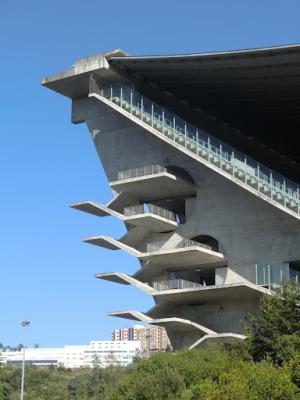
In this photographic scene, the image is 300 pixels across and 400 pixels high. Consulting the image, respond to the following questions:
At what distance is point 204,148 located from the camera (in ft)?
122

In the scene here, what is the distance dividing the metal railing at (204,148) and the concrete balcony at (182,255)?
14.6ft

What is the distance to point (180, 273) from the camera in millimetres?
41094

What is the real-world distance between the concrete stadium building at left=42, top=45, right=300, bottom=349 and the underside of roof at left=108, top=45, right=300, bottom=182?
10 cm

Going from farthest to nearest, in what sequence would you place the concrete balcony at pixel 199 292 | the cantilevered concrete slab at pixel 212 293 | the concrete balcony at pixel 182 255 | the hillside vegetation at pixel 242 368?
the concrete balcony at pixel 182 255 → the concrete balcony at pixel 199 292 → the cantilevered concrete slab at pixel 212 293 → the hillside vegetation at pixel 242 368

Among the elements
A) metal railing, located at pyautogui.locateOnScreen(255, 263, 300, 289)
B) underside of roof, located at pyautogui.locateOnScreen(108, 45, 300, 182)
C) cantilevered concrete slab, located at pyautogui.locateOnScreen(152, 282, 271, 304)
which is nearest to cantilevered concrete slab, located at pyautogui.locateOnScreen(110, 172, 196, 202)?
underside of roof, located at pyautogui.locateOnScreen(108, 45, 300, 182)

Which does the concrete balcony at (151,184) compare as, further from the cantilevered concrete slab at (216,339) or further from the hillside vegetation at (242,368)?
the hillside vegetation at (242,368)

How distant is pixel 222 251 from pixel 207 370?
1139 centimetres

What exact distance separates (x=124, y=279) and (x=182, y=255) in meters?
3.99

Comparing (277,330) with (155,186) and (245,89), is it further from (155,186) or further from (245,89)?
(245,89)

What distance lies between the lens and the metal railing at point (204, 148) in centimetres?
3519

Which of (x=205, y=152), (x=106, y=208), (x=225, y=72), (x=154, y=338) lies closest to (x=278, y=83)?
(x=225, y=72)

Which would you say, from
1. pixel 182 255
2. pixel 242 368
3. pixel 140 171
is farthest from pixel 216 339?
pixel 242 368

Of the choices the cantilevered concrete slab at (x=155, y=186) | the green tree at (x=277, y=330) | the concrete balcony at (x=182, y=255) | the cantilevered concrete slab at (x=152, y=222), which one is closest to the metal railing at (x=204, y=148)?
the cantilevered concrete slab at (x=155, y=186)

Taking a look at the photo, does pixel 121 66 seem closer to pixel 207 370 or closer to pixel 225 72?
pixel 225 72
